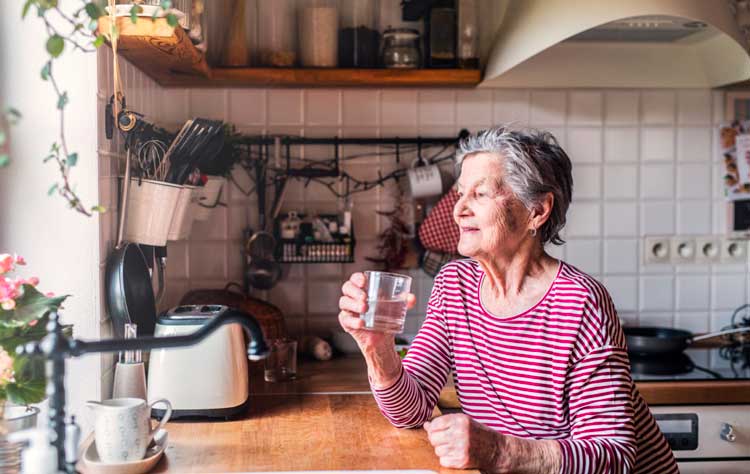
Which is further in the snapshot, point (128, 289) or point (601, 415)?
point (128, 289)

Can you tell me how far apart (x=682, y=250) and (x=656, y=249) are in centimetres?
8

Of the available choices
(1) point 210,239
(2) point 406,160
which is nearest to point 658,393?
(2) point 406,160

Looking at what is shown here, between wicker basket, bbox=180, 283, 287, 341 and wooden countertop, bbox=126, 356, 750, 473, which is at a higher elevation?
wicker basket, bbox=180, 283, 287, 341

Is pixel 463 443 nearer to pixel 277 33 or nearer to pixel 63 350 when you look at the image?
pixel 63 350

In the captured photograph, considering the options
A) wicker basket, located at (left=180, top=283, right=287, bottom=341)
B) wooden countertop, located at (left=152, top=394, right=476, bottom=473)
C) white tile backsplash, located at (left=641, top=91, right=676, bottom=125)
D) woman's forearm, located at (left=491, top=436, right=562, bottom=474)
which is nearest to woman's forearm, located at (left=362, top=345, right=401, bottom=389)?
wooden countertop, located at (left=152, top=394, right=476, bottom=473)

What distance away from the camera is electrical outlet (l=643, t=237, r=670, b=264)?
2.74 metres

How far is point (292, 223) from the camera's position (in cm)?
254

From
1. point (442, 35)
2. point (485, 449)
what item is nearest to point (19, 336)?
point (485, 449)

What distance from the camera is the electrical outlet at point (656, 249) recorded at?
274 cm

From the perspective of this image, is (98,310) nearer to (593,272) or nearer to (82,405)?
(82,405)

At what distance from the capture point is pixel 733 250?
9.09 ft

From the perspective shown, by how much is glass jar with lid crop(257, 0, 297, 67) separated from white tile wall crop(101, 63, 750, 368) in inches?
4.9

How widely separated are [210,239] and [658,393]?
1.34 meters

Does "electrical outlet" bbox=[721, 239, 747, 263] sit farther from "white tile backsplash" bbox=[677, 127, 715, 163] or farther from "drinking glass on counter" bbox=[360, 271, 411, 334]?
"drinking glass on counter" bbox=[360, 271, 411, 334]
